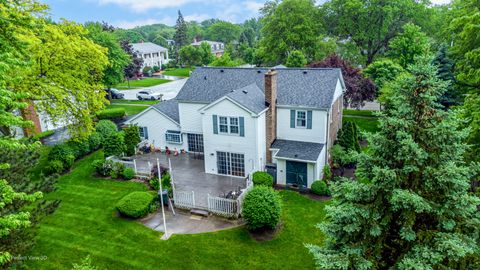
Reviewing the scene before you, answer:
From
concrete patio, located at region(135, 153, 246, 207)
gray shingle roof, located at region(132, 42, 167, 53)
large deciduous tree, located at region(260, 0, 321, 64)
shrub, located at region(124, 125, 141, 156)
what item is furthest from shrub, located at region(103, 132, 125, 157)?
gray shingle roof, located at region(132, 42, 167, 53)

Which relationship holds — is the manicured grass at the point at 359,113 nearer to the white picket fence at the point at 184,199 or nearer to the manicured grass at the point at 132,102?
the white picket fence at the point at 184,199

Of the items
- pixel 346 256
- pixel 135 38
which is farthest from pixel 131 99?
pixel 135 38

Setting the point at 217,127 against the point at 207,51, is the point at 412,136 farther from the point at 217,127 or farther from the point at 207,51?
the point at 207,51

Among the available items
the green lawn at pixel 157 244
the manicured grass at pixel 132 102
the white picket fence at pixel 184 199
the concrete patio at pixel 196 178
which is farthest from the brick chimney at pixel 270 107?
the manicured grass at pixel 132 102

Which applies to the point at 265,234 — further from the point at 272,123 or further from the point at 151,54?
the point at 151,54

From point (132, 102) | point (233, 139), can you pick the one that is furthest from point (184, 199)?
point (132, 102)
